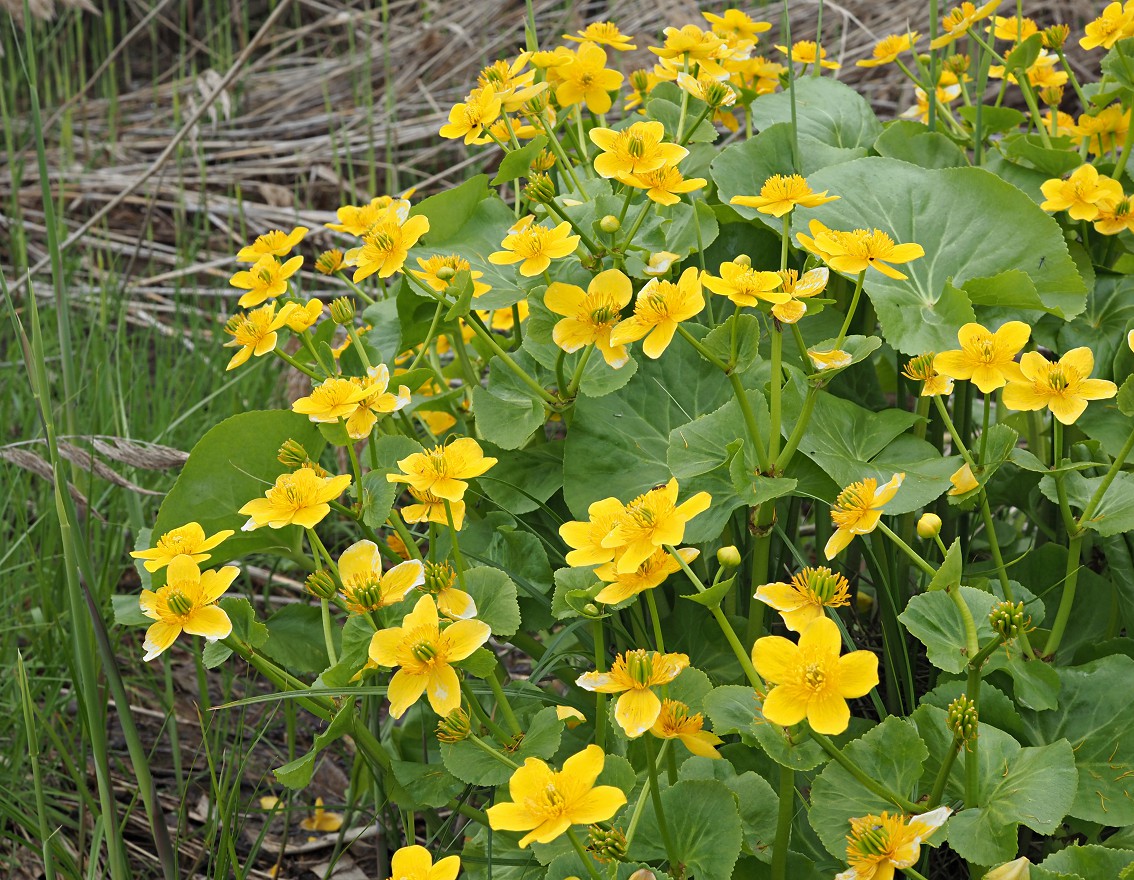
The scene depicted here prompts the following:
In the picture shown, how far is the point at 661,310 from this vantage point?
1.00 metres

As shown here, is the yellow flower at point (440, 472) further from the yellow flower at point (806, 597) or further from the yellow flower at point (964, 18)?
the yellow flower at point (964, 18)

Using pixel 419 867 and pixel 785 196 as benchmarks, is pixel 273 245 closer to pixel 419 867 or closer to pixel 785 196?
pixel 785 196

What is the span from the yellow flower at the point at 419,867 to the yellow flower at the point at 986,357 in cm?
60

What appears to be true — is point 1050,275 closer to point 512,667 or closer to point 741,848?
point 741,848

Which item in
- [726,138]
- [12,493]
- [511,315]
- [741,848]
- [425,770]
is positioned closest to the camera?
[741,848]

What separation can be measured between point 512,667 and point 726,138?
204cm

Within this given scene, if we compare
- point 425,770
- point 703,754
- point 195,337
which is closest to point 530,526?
point 425,770

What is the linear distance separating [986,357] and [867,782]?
39 centimetres

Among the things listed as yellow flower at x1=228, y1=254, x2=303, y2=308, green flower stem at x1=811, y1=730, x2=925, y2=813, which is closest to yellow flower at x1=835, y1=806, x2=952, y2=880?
green flower stem at x1=811, y1=730, x2=925, y2=813

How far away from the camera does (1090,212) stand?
1.24m

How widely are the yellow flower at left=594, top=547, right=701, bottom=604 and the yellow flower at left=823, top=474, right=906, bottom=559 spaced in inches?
5.0

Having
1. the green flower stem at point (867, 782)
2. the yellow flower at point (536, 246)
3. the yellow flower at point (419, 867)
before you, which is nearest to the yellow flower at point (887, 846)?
the green flower stem at point (867, 782)

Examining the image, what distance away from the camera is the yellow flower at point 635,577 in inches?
34.7

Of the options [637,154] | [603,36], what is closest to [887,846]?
[637,154]
